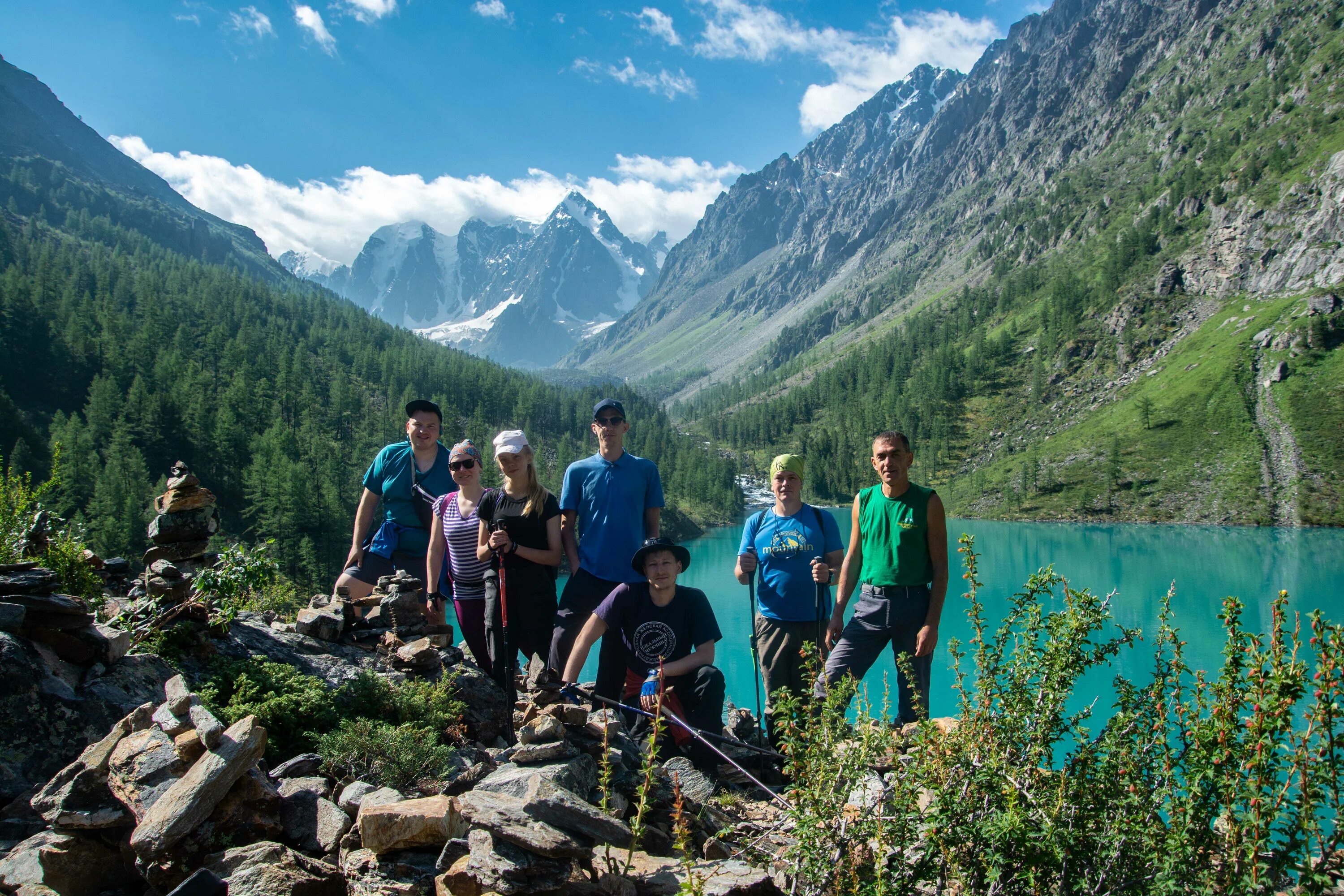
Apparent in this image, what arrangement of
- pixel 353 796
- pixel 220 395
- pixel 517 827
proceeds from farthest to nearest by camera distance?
pixel 220 395, pixel 353 796, pixel 517 827

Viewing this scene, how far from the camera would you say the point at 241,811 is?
2818 mm

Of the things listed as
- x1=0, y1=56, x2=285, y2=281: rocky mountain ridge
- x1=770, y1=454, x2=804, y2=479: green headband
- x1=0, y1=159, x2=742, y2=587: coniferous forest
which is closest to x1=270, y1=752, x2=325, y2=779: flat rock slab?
x1=770, y1=454, x2=804, y2=479: green headband

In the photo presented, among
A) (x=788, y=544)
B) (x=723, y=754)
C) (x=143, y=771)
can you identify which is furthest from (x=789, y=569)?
(x=143, y=771)

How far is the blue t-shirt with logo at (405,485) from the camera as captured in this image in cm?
653

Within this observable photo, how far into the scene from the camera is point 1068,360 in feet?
336

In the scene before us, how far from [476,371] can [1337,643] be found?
113 metres

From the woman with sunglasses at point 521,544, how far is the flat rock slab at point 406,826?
2626 millimetres

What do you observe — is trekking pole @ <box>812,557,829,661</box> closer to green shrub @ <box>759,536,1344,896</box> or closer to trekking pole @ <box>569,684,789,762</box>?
trekking pole @ <box>569,684,789,762</box>

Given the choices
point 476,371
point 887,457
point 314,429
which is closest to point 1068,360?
point 476,371

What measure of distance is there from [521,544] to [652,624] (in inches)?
50.8

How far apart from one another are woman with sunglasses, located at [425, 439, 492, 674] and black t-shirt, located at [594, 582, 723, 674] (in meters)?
1.32

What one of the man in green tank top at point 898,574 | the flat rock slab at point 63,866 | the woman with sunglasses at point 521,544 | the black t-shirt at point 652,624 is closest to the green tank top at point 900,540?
the man in green tank top at point 898,574

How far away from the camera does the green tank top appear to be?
502 cm

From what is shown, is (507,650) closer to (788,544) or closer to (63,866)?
(788,544)
